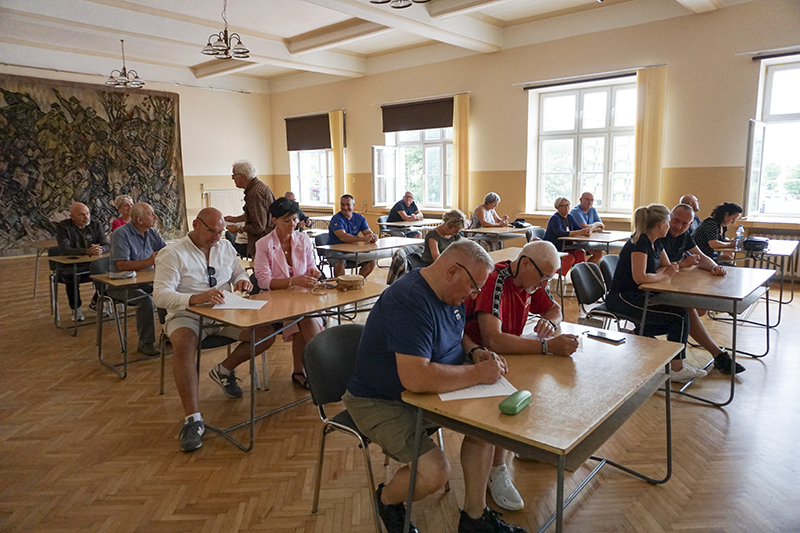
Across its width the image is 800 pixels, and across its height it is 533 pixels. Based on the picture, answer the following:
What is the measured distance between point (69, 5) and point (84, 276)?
4349 millimetres

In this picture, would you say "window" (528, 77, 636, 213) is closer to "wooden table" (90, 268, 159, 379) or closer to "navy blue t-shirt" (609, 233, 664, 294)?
"navy blue t-shirt" (609, 233, 664, 294)

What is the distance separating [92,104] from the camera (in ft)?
33.8

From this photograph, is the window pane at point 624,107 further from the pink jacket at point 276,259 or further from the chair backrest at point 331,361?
the chair backrest at point 331,361

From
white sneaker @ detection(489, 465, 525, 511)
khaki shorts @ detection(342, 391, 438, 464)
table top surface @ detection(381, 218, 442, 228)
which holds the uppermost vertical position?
table top surface @ detection(381, 218, 442, 228)

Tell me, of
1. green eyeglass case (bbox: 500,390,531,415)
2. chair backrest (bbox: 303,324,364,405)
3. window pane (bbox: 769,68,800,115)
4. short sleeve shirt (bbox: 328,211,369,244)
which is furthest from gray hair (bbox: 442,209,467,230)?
window pane (bbox: 769,68,800,115)

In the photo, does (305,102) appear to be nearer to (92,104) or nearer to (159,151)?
(159,151)

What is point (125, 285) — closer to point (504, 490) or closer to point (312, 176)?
point (504, 490)

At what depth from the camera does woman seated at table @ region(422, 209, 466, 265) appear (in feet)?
15.5

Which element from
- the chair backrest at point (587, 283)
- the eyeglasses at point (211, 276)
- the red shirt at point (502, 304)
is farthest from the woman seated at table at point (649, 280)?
the eyeglasses at point (211, 276)

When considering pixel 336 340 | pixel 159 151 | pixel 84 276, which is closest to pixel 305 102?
pixel 159 151

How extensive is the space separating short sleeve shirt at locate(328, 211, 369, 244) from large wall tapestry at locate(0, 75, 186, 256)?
6684 millimetres

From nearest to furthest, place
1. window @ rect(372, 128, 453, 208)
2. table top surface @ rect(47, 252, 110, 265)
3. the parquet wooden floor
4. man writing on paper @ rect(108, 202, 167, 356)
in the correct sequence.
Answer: the parquet wooden floor
man writing on paper @ rect(108, 202, 167, 356)
table top surface @ rect(47, 252, 110, 265)
window @ rect(372, 128, 453, 208)

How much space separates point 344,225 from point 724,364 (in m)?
4.18

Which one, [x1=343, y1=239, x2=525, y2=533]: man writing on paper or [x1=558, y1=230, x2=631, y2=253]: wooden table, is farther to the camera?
[x1=558, y1=230, x2=631, y2=253]: wooden table
